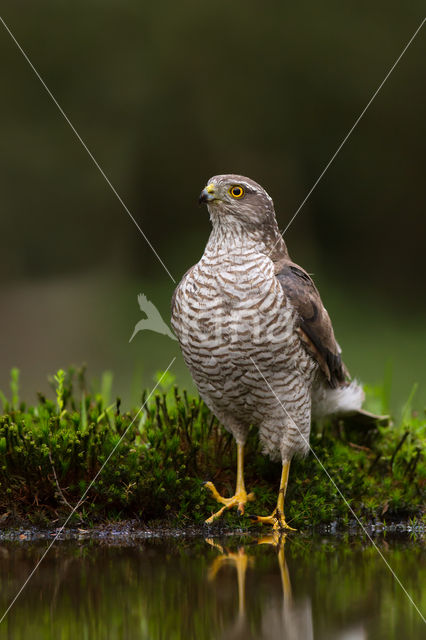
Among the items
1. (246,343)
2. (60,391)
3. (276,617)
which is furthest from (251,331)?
(276,617)

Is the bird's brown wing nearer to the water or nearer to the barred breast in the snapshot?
the barred breast

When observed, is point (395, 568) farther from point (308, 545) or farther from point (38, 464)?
point (38, 464)

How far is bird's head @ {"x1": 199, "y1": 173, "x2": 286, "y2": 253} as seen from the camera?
10.8 feet

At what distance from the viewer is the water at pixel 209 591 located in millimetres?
1902

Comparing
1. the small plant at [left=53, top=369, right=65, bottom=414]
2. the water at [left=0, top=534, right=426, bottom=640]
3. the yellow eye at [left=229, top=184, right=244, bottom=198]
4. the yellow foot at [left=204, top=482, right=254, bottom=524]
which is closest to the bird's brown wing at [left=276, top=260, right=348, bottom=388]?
the yellow eye at [left=229, top=184, right=244, bottom=198]

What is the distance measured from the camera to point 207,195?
3.26 meters

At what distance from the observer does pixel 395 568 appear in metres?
2.41

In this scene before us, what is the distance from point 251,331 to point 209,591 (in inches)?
42.8

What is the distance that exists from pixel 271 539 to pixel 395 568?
64 centimetres

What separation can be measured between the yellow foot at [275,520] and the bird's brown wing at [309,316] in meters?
0.64

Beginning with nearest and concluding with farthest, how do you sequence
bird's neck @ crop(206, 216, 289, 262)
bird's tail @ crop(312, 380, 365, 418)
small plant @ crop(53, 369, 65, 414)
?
bird's neck @ crop(206, 216, 289, 262) < small plant @ crop(53, 369, 65, 414) < bird's tail @ crop(312, 380, 365, 418)

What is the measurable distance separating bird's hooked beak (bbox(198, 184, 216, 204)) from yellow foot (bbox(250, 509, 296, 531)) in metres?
1.25

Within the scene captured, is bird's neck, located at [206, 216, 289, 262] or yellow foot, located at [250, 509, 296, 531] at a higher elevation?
bird's neck, located at [206, 216, 289, 262]

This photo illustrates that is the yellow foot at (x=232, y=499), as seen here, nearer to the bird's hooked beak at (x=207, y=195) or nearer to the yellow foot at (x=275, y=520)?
the yellow foot at (x=275, y=520)
